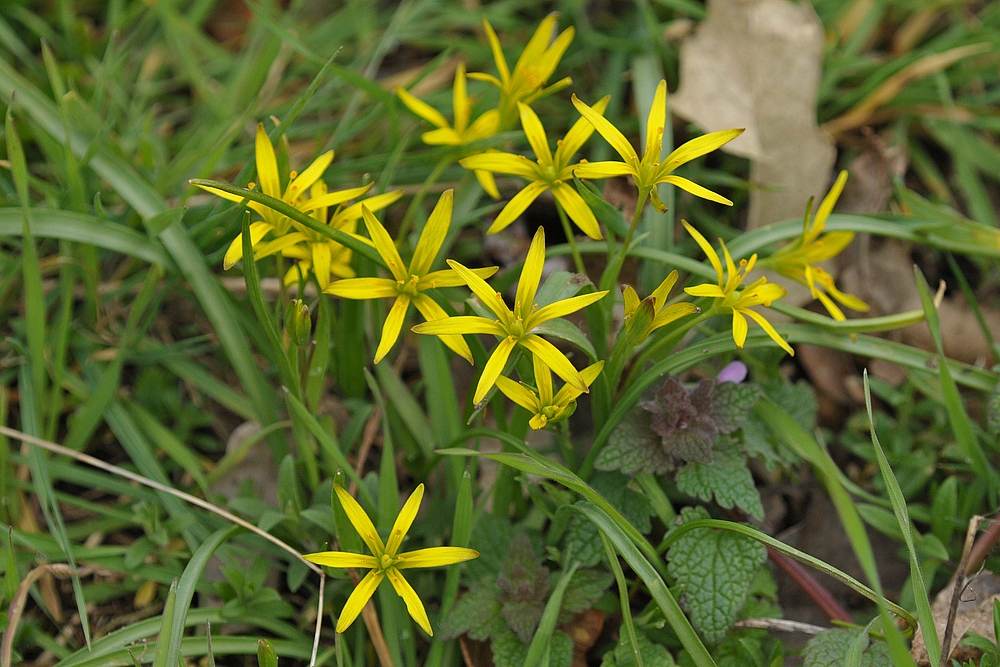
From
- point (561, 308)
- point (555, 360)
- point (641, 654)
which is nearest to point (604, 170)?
point (561, 308)

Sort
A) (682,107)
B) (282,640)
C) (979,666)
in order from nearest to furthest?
(979,666) → (282,640) → (682,107)

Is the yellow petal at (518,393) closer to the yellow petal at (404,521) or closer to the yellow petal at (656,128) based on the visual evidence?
the yellow petal at (404,521)

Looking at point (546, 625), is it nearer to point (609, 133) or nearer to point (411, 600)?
point (411, 600)

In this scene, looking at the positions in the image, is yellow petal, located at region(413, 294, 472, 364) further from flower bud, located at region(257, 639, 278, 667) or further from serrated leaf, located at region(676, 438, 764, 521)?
flower bud, located at region(257, 639, 278, 667)

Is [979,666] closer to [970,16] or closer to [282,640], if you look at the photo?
[282,640]

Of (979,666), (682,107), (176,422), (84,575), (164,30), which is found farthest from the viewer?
(164,30)

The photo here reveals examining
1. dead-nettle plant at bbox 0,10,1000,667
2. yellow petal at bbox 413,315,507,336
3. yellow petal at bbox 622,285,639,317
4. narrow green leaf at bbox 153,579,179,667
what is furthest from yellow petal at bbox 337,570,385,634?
yellow petal at bbox 622,285,639,317

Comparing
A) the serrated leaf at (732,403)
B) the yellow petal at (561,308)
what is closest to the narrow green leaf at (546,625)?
the serrated leaf at (732,403)

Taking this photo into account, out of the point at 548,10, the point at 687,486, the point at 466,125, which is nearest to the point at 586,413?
the point at 687,486
